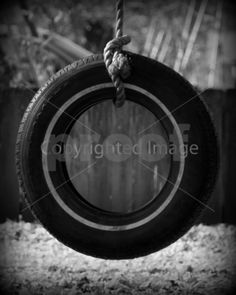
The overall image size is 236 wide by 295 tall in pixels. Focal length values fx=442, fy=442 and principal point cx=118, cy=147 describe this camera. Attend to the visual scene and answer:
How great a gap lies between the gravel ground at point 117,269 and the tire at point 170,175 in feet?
1.52

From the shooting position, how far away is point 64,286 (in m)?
2.01

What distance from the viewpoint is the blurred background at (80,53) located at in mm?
3086

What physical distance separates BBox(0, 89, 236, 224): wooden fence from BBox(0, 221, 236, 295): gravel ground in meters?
0.33

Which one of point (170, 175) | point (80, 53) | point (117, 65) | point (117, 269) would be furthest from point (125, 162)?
point (117, 65)

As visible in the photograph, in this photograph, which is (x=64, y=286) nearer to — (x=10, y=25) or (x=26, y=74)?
(x=26, y=74)

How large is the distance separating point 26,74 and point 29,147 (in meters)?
2.85

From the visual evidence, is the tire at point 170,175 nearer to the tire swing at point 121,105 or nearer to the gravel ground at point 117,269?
the tire swing at point 121,105

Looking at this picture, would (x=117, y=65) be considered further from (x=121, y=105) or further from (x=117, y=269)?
(x=117, y=269)

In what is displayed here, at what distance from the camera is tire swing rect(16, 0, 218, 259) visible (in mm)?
1552

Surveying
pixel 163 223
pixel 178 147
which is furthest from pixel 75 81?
pixel 163 223

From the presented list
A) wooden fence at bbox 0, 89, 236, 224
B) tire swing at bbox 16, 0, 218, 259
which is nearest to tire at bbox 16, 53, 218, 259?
tire swing at bbox 16, 0, 218, 259

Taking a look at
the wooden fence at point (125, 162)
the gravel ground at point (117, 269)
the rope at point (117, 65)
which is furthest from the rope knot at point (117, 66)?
the wooden fence at point (125, 162)

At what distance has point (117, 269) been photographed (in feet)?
7.35

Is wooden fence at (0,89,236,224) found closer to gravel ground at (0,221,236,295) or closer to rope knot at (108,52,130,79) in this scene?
gravel ground at (0,221,236,295)
